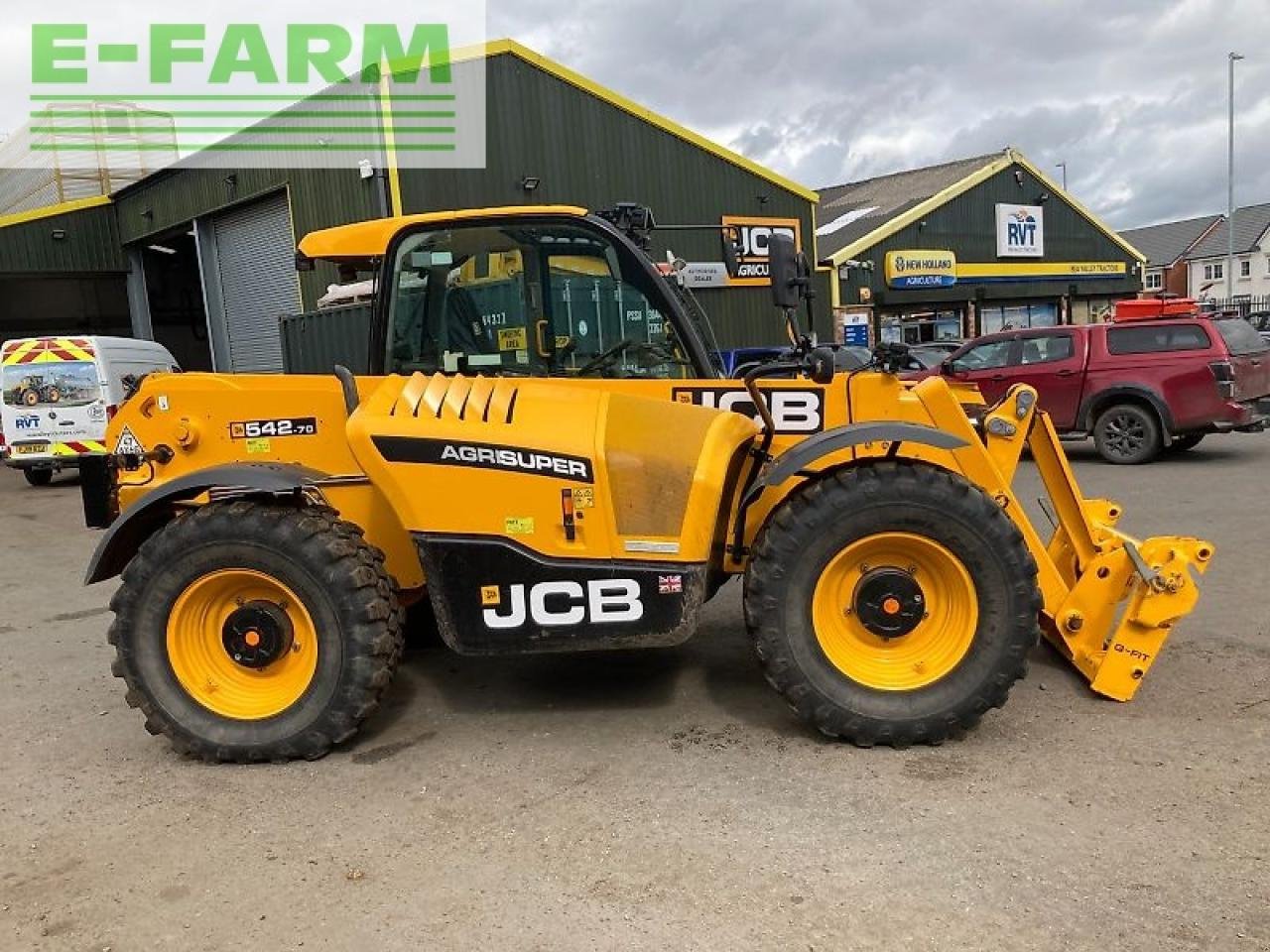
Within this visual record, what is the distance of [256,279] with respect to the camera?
19375mm

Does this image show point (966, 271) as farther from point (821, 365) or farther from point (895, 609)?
point (895, 609)

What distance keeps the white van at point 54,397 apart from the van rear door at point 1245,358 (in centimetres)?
1421

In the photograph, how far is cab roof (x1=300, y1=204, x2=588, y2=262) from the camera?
4328 millimetres

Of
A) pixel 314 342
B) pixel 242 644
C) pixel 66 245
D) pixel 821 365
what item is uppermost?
pixel 66 245

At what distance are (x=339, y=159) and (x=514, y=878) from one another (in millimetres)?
15211

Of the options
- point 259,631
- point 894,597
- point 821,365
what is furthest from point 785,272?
point 259,631

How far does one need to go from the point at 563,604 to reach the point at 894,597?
4.34ft

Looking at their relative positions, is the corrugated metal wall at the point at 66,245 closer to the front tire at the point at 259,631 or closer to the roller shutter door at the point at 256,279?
the roller shutter door at the point at 256,279

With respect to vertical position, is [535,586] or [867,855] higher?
[535,586]

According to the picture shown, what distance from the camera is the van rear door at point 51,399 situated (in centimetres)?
1327

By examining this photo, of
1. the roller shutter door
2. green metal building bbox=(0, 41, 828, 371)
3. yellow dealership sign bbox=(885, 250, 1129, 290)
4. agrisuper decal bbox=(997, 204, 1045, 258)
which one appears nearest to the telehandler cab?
green metal building bbox=(0, 41, 828, 371)

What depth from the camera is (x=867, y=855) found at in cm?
306

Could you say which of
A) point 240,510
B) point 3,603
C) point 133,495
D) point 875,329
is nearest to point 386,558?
point 240,510

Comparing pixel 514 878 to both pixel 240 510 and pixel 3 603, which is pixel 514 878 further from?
pixel 3 603
